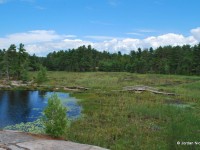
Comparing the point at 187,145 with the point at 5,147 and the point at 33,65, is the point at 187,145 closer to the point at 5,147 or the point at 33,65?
the point at 5,147

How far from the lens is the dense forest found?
104 metres

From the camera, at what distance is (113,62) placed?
550 ft

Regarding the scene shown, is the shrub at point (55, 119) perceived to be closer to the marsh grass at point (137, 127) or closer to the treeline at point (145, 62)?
the marsh grass at point (137, 127)

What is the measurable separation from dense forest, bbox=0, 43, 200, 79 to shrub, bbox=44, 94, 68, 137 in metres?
77.9

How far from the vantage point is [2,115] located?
4706 cm

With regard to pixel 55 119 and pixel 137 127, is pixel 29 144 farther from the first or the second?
pixel 137 127

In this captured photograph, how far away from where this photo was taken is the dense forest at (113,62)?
104438mm

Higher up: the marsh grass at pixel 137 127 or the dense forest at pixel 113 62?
the dense forest at pixel 113 62

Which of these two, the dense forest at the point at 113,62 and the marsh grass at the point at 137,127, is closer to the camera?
the marsh grass at the point at 137,127

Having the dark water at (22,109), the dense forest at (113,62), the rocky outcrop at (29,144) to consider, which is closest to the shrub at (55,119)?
the rocky outcrop at (29,144)

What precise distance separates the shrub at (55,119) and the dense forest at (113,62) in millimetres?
77913

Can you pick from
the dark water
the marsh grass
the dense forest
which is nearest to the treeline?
the dense forest

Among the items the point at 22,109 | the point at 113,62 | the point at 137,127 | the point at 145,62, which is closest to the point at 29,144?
the point at 137,127

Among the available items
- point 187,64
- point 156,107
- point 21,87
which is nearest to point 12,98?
point 21,87
